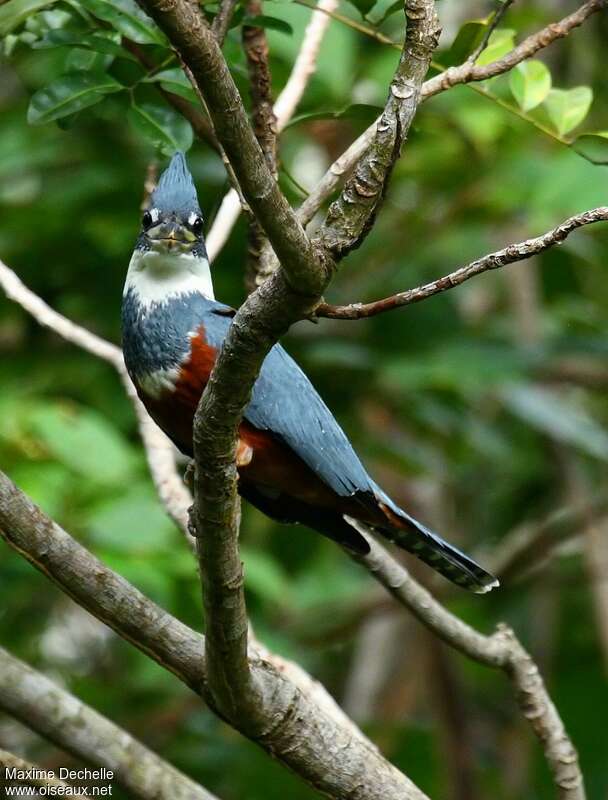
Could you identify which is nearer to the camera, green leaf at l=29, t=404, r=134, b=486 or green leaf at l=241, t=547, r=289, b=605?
green leaf at l=29, t=404, r=134, b=486

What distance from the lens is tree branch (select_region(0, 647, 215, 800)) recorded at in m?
2.89

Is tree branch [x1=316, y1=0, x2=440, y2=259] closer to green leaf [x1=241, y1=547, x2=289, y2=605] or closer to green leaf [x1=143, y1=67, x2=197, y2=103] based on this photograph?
green leaf [x1=143, y1=67, x2=197, y2=103]

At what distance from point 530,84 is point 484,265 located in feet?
4.53

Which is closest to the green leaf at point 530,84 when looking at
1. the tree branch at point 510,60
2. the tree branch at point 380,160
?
the tree branch at point 510,60

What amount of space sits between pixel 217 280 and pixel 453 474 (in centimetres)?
246

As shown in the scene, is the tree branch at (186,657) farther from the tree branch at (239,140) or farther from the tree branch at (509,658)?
the tree branch at (239,140)

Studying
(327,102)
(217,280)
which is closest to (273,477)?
(217,280)

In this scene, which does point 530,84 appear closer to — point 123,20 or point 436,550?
point 123,20

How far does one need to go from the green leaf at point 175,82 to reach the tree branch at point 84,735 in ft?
4.77

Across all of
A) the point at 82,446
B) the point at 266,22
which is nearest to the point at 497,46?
the point at 266,22

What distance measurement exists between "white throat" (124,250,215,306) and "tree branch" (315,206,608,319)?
1.40 m

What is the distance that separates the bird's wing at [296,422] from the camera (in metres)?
3.32

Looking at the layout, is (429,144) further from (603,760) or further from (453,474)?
(603,760)

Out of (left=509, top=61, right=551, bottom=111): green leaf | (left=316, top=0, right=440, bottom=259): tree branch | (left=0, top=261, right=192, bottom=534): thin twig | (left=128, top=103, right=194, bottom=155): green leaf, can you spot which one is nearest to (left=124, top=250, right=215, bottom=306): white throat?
(left=0, top=261, right=192, bottom=534): thin twig
